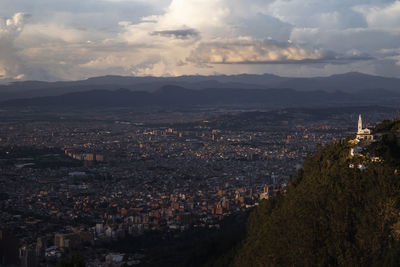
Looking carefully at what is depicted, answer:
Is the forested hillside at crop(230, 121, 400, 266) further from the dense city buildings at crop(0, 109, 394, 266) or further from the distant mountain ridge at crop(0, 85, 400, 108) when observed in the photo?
the distant mountain ridge at crop(0, 85, 400, 108)

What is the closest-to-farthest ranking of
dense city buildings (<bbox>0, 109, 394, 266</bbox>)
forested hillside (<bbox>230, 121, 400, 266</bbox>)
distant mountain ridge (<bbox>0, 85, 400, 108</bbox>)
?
Answer: 1. forested hillside (<bbox>230, 121, 400, 266</bbox>)
2. dense city buildings (<bbox>0, 109, 394, 266</bbox>)
3. distant mountain ridge (<bbox>0, 85, 400, 108</bbox>)

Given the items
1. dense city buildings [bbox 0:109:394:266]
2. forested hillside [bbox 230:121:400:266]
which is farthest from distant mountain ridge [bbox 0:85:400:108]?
forested hillside [bbox 230:121:400:266]

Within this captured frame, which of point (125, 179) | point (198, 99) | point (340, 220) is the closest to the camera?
point (340, 220)

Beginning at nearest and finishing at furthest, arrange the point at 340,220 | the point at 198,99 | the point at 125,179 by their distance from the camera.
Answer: the point at 340,220 < the point at 125,179 < the point at 198,99

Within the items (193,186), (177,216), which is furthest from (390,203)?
(193,186)

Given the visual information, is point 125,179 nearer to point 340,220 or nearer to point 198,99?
point 340,220

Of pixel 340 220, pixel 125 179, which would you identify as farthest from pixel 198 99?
pixel 340 220

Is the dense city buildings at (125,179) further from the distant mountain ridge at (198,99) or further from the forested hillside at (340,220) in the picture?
the distant mountain ridge at (198,99)

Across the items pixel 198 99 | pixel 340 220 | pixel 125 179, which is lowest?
pixel 125 179
